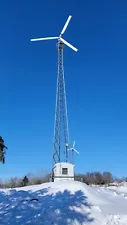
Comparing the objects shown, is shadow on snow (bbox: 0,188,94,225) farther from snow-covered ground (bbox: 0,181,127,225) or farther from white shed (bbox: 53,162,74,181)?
white shed (bbox: 53,162,74,181)

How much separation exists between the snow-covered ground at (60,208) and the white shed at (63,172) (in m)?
17.3

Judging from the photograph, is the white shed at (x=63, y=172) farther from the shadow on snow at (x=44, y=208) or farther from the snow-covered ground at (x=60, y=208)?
the shadow on snow at (x=44, y=208)

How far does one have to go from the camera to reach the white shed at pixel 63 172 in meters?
38.6

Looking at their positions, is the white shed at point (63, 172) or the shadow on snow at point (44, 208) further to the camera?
the white shed at point (63, 172)

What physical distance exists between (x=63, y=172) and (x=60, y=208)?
2246 centimetres

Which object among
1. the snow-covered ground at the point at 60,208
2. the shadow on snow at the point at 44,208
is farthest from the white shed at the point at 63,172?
the shadow on snow at the point at 44,208

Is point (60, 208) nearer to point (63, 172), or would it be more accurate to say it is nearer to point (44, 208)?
point (44, 208)

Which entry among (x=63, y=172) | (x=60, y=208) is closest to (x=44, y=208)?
(x=60, y=208)

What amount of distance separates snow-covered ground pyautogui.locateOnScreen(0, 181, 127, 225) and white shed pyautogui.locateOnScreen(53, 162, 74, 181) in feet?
56.7

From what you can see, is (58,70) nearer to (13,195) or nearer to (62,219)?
(13,195)

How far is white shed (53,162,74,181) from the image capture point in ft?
127

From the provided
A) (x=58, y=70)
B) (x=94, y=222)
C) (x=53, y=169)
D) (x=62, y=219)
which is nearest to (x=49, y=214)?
(x=62, y=219)

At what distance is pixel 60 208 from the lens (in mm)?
16469

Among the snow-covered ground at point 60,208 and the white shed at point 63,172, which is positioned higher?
the white shed at point 63,172
